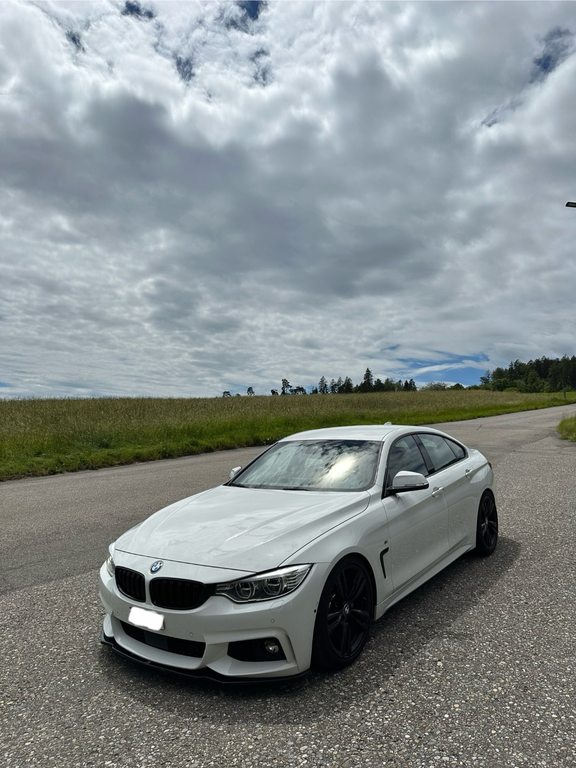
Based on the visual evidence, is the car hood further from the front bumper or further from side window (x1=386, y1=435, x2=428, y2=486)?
side window (x1=386, y1=435, x2=428, y2=486)

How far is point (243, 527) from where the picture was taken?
3420 mm

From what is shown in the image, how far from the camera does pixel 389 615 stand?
401 cm

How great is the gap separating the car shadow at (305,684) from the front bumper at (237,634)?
145 millimetres

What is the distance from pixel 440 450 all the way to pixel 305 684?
2.79m

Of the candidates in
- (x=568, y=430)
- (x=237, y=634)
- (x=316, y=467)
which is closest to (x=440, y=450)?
(x=316, y=467)

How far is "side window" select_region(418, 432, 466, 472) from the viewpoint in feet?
16.6

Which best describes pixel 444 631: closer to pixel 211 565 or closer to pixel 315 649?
pixel 315 649

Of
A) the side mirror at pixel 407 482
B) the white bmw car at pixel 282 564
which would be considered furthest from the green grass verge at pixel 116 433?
the side mirror at pixel 407 482

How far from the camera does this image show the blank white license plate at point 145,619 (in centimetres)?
305

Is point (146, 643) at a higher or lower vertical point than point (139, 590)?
lower

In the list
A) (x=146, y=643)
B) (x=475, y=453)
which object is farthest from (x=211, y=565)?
(x=475, y=453)

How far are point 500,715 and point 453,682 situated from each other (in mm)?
339

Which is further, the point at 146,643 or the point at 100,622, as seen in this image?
the point at 100,622

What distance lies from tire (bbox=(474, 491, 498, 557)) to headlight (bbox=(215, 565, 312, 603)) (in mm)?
Result: 2944
